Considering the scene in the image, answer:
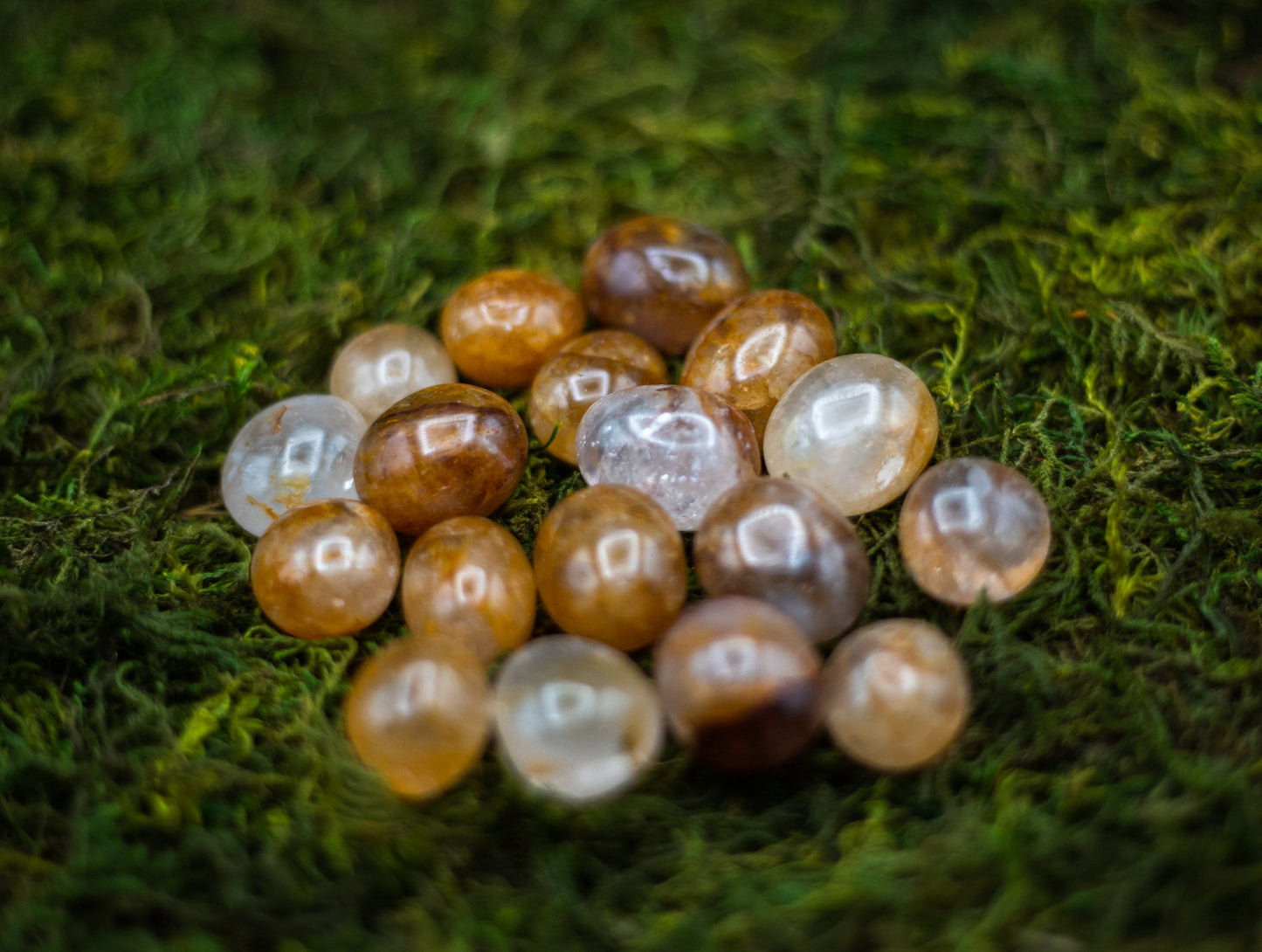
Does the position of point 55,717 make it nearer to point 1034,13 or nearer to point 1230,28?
point 1034,13

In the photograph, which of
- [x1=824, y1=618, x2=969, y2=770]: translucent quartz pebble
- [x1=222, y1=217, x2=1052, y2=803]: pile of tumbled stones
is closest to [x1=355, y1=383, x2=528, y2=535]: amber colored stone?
[x1=222, y1=217, x2=1052, y2=803]: pile of tumbled stones

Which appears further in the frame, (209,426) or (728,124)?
(728,124)

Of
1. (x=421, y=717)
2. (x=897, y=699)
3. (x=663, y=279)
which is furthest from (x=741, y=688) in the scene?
(x=663, y=279)

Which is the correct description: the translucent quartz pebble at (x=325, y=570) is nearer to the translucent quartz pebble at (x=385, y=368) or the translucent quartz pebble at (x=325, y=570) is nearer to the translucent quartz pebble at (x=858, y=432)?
the translucent quartz pebble at (x=385, y=368)

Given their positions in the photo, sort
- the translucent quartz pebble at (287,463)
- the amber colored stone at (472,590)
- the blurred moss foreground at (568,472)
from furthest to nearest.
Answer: the translucent quartz pebble at (287,463)
the amber colored stone at (472,590)
the blurred moss foreground at (568,472)

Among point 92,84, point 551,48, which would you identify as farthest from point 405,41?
point 92,84

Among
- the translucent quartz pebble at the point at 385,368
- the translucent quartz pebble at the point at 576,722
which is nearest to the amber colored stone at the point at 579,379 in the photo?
the translucent quartz pebble at the point at 385,368

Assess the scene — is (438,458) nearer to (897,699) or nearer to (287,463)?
(287,463)
